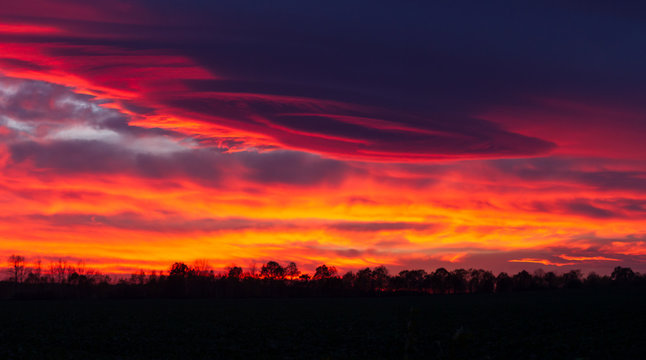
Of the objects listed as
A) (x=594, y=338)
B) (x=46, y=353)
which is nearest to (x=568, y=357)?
(x=594, y=338)

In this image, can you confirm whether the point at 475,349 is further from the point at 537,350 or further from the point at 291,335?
the point at 291,335

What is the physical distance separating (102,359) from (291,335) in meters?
16.3

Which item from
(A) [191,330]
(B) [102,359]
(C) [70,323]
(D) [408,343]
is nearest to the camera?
(D) [408,343]

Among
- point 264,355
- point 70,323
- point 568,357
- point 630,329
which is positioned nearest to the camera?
point 568,357

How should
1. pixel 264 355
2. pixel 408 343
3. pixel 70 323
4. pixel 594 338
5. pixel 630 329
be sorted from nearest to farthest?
1. pixel 408 343
2. pixel 264 355
3. pixel 594 338
4. pixel 630 329
5. pixel 70 323

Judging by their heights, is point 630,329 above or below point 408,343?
below

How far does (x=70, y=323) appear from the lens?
50719mm

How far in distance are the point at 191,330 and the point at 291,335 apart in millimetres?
9728

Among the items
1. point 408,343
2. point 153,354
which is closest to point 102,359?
point 153,354

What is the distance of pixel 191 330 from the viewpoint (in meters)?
44.4

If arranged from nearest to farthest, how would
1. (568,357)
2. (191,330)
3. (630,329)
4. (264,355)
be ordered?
1. (568,357)
2. (264,355)
3. (630,329)
4. (191,330)

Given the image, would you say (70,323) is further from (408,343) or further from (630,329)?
(408,343)

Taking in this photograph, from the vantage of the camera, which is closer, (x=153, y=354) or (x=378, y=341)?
(x=153, y=354)

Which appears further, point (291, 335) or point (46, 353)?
point (291, 335)
